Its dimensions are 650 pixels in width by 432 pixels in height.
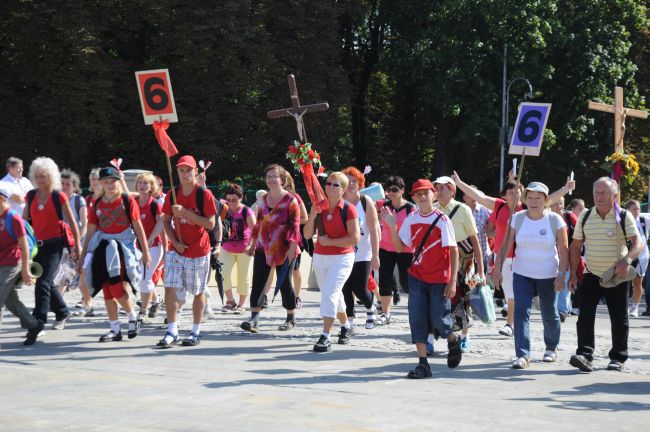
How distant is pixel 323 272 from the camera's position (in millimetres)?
10297

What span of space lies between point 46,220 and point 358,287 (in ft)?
11.4

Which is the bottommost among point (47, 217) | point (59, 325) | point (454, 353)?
point (454, 353)

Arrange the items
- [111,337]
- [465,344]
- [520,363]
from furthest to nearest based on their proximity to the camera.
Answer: [111,337], [465,344], [520,363]

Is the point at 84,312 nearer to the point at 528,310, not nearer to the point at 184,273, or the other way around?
the point at 184,273

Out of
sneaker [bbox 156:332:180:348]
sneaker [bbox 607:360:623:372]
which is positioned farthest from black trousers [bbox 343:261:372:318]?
sneaker [bbox 607:360:623:372]

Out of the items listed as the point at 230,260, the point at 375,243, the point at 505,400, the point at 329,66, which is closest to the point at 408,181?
the point at 329,66

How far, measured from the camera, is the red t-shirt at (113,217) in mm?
10680

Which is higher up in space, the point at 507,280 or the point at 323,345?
the point at 507,280

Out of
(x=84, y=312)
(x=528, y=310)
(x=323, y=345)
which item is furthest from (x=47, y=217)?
(x=528, y=310)

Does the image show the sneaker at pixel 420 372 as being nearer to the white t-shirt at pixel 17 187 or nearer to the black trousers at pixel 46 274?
the black trousers at pixel 46 274

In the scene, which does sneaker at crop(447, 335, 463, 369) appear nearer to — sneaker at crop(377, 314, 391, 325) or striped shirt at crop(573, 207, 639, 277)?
striped shirt at crop(573, 207, 639, 277)

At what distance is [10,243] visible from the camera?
32.5ft

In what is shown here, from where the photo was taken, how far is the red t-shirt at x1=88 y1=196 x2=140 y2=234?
10.7 m

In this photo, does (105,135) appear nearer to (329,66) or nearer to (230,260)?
(329,66)
